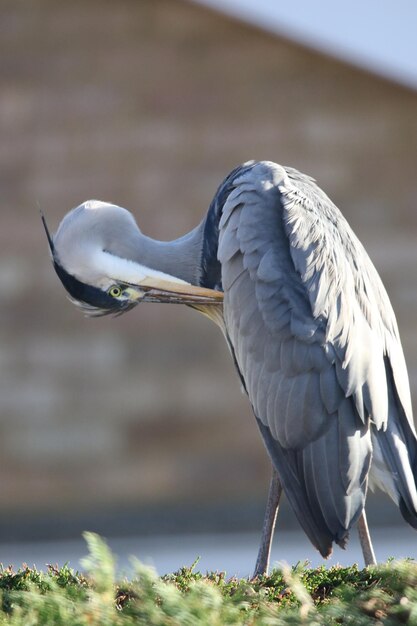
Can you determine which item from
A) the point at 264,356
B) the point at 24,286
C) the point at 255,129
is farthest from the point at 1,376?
the point at 264,356

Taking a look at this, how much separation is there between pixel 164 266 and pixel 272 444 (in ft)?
3.06

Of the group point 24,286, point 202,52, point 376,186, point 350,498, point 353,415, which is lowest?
point 350,498

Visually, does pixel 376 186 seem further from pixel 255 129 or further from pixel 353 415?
pixel 353 415

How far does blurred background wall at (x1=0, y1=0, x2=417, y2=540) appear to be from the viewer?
8305mm

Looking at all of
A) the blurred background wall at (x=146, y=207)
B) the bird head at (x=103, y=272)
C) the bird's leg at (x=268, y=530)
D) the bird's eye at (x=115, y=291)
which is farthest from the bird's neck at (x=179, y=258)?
the blurred background wall at (x=146, y=207)

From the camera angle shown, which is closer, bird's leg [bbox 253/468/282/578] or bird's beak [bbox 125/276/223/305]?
bird's leg [bbox 253/468/282/578]

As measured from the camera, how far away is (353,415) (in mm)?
3348

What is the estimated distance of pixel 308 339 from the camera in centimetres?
343

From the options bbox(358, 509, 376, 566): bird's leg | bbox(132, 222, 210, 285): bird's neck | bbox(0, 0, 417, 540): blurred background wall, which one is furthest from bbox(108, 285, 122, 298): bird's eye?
bbox(0, 0, 417, 540): blurred background wall

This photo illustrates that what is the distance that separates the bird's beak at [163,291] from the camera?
4.00 m

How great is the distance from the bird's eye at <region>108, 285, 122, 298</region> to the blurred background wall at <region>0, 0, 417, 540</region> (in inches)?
166

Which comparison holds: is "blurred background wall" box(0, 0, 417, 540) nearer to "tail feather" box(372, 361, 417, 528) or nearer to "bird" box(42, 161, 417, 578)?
"bird" box(42, 161, 417, 578)

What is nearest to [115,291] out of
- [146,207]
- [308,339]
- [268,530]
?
[308,339]

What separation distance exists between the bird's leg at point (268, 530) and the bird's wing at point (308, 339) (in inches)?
10.6
